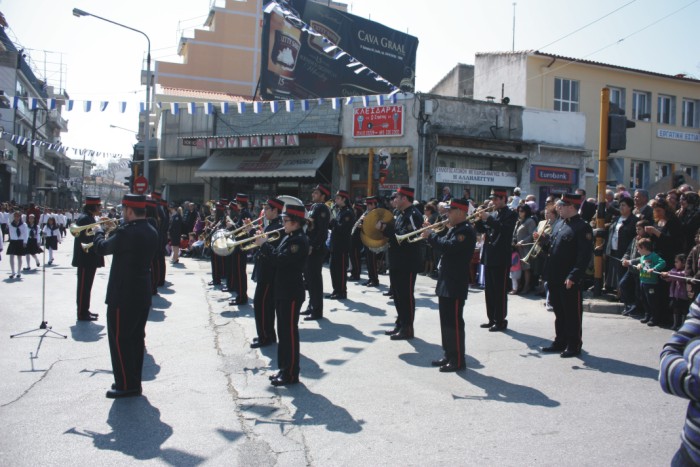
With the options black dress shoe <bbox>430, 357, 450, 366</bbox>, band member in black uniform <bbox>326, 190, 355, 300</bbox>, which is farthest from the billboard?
black dress shoe <bbox>430, 357, 450, 366</bbox>

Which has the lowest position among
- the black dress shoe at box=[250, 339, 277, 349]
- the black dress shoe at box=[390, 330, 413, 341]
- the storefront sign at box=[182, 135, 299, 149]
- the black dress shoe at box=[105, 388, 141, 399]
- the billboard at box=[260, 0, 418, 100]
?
the black dress shoe at box=[105, 388, 141, 399]

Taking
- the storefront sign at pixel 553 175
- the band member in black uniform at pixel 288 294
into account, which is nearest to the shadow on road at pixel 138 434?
the band member in black uniform at pixel 288 294

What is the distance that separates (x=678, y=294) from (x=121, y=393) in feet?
24.4

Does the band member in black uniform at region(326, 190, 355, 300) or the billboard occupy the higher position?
the billboard

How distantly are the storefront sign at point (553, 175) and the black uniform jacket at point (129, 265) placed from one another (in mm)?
18202

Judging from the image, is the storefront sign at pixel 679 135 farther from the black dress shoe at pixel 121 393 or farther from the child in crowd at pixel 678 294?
the black dress shoe at pixel 121 393

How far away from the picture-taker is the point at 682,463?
248 centimetres

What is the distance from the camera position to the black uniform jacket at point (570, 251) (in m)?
7.07

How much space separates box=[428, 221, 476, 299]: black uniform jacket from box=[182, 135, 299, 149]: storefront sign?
15.4 m

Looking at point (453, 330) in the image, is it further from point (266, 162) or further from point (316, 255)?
point (266, 162)

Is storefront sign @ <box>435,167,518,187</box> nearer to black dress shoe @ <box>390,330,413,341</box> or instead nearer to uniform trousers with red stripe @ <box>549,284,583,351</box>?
black dress shoe @ <box>390,330,413,341</box>

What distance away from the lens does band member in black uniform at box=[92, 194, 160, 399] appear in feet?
18.3

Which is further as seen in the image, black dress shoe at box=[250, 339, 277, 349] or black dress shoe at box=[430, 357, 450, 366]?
black dress shoe at box=[250, 339, 277, 349]

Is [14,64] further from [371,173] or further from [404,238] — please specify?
[404,238]
